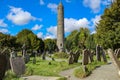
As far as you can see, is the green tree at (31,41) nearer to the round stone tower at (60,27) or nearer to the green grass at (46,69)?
the round stone tower at (60,27)

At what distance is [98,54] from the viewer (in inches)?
1215

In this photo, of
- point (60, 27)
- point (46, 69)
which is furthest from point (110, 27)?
point (60, 27)

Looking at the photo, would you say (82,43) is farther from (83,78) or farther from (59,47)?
(83,78)

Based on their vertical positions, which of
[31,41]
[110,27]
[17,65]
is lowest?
[17,65]

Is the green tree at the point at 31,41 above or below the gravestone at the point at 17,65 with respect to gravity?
above

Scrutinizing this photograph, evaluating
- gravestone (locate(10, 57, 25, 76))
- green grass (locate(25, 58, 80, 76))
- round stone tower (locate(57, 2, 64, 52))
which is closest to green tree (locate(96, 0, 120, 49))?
green grass (locate(25, 58, 80, 76))

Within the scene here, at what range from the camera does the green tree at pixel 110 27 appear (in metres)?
49.5

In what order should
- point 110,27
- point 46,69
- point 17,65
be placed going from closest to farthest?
point 17,65, point 46,69, point 110,27

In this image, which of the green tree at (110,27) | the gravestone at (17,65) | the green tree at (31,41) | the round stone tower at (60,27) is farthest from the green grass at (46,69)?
the green tree at (31,41)

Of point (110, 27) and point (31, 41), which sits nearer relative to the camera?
point (110, 27)

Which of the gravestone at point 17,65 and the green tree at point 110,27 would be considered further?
the green tree at point 110,27

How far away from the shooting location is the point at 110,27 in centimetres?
5153

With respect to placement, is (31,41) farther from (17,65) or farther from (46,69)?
(17,65)

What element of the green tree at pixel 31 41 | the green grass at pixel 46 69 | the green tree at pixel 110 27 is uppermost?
the green tree at pixel 31 41
